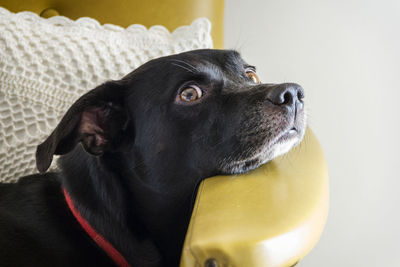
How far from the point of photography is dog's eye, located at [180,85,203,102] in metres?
0.99

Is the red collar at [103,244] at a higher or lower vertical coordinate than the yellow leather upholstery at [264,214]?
lower

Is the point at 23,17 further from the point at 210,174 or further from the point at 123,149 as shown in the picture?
the point at 210,174

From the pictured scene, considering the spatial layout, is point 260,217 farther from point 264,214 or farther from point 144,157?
point 144,157

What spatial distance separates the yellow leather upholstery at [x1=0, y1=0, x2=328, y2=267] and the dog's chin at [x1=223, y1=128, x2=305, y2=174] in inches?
0.9

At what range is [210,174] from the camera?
94 centimetres

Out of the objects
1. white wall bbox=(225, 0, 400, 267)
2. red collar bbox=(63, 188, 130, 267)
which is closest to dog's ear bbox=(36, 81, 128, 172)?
red collar bbox=(63, 188, 130, 267)

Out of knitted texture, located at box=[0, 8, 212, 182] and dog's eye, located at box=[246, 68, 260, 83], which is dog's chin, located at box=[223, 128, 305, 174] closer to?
dog's eye, located at box=[246, 68, 260, 83]

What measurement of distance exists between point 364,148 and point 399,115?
269mm

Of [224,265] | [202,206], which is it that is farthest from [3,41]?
[224,265]

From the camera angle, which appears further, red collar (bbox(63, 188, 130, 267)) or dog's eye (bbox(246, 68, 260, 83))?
dog's eye (bbox(246, 68, 260, 83))

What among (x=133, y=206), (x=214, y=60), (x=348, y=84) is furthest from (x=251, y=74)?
(x=348, y=84)

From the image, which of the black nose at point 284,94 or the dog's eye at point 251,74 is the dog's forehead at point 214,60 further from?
the black nose at point 284,94

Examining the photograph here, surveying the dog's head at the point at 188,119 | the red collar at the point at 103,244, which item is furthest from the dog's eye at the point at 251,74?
the red collar at the point at 103,244

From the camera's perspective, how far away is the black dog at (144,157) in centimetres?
93
